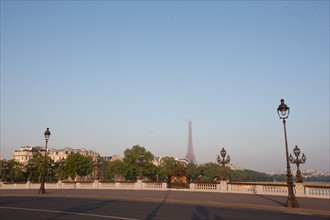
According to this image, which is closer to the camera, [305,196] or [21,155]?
[305,196]

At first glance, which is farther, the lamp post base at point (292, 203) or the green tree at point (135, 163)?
the green tree at point (135, 163)

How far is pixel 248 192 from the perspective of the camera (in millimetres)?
33219

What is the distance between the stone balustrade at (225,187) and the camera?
1128 inches

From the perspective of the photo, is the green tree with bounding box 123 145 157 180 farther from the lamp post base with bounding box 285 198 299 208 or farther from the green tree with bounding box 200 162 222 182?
the lamp post base with bounding box 285 198 299 208

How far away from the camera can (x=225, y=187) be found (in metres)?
35.0

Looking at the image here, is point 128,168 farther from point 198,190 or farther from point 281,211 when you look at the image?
point 281,211

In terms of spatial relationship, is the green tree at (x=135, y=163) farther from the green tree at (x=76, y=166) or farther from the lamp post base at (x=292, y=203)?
the lamp post base at (x=292, y=203)

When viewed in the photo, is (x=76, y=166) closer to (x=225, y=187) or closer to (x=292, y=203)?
(x=225, y=187)

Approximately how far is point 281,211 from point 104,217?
11.0 m

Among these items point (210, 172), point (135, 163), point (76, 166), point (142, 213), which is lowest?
point (210, 172)

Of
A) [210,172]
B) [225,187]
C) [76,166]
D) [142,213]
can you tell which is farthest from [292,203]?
[210,172]

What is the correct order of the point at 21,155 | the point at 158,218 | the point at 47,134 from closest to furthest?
→ the point at 158,218, the point at 47,134, the point at 21,155

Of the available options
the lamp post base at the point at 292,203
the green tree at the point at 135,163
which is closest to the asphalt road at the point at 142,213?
the lamp post base at the point at 292,203

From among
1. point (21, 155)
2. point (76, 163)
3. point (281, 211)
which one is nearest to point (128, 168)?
point (76, 163)
